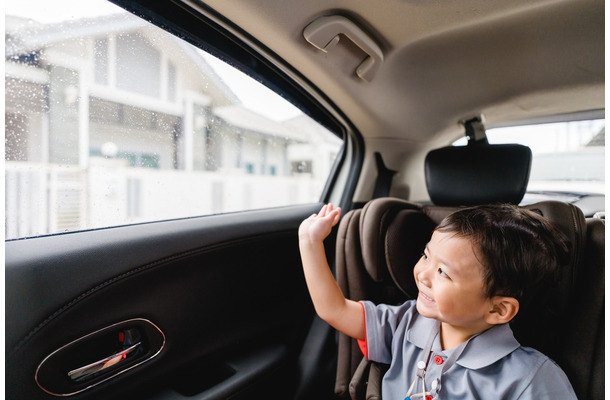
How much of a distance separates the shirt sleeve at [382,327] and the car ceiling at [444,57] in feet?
2.89

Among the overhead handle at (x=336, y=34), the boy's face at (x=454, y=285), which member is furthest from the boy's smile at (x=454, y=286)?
the overhead handle at (x=336, y=34)

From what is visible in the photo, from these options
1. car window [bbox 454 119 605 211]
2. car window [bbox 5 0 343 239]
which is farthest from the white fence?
car window [bbox 454 119 605 211]

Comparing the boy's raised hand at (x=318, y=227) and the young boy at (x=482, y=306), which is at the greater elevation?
the boy's raised hand at (x=318, y=227)

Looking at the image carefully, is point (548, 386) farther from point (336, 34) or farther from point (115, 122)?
point (115, 122)

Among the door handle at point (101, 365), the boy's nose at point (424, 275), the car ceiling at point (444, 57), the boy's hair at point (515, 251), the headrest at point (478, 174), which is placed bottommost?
the door handle at point (101, 365)

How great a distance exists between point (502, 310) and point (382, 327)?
13.3 inches

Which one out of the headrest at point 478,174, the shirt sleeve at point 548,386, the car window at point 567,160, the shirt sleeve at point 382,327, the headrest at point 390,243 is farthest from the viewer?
the car window at point 567,160

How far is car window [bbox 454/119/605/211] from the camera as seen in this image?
1877 millimetres

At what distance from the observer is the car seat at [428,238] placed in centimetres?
95

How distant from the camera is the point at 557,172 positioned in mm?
1968

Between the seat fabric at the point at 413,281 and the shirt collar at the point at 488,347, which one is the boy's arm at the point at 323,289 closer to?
the seat fabric at the point at 413,281

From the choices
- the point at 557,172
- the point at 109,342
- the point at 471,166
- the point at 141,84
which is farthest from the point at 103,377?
the point at 557,172

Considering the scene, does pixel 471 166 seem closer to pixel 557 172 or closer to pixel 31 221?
pixel 557 172

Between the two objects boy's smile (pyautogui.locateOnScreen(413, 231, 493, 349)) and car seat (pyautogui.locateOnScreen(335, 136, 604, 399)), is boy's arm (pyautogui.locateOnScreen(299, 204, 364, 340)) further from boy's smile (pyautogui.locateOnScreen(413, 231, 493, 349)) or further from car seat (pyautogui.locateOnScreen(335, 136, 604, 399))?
boy's smile (pyautogui.locateOnScreen(413, 231, 493, 349))
